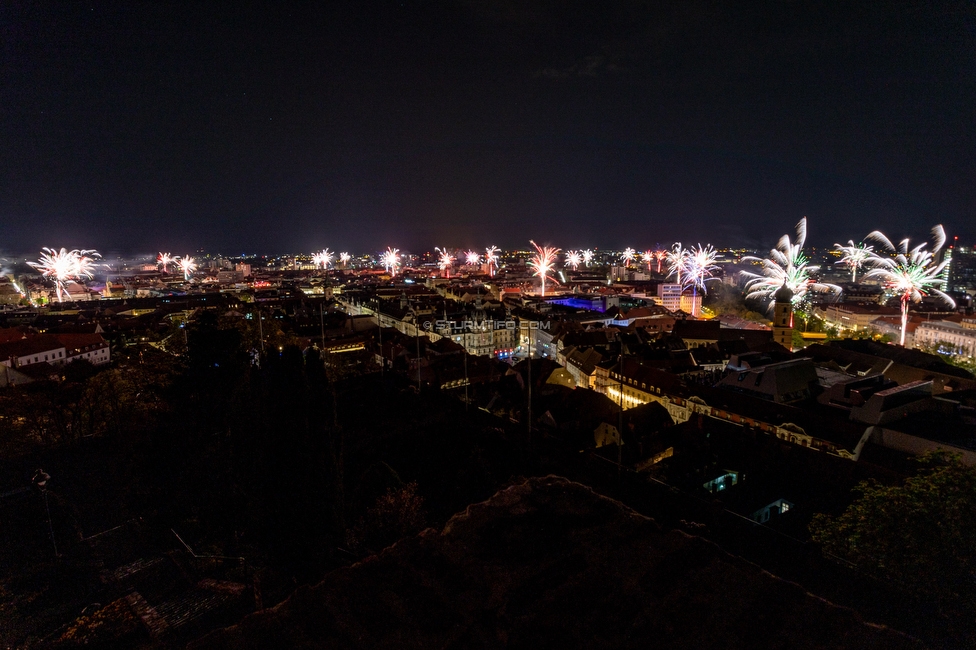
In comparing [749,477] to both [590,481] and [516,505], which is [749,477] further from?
[516,505]

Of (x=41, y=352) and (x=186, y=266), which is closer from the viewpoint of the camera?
(x=41, y=352)

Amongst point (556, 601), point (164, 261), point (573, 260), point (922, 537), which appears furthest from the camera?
point (164, 261)

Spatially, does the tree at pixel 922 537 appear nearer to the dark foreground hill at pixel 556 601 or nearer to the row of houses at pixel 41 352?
the dark foreground hill at pixel 556 601

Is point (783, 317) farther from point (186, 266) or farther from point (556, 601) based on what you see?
point (186, 266)

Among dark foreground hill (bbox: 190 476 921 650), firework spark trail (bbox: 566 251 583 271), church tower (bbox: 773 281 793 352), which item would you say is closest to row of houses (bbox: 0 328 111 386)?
dark foreground hill (bbox: 190 476 921 650)

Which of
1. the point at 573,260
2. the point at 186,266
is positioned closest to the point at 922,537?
the point at 573,260

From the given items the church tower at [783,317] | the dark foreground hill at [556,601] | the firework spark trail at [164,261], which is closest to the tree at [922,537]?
the dark foreground hill at [556,601]
